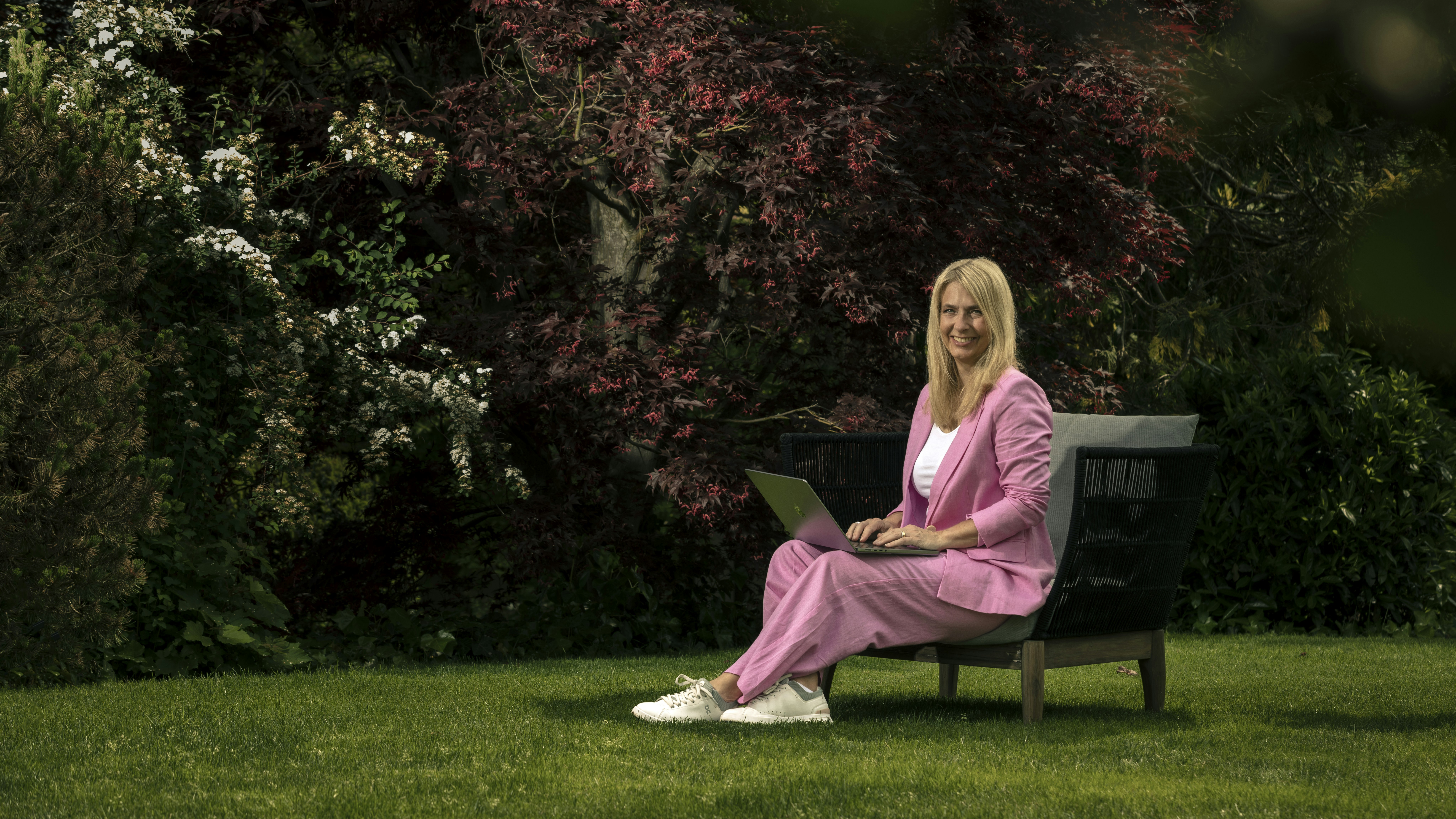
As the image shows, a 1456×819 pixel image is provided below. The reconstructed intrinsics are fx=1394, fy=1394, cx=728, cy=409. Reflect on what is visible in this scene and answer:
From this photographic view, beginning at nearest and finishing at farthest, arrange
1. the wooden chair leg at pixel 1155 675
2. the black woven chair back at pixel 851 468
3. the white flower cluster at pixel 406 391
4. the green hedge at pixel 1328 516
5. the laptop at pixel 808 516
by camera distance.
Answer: the laptop at pixel 808 516 < the wooden chair leg at pixel 1155 675 < the black woven chair back at pixel 851 468 < the white flower cluster at pixel 406 391 < the green hedge at pixel 1328 516

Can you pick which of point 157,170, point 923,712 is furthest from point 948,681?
point 157,170

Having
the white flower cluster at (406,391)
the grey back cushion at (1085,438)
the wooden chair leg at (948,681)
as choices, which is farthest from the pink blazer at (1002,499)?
the white flower cluster at (406,391)

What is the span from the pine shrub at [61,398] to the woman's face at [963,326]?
3.16 meters

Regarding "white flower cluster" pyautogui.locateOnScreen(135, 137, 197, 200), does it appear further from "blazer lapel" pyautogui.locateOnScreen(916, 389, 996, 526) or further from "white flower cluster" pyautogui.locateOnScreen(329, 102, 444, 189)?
"blazer lapel" pyautogui.locateOnScreen(916, 389, 996, 526)

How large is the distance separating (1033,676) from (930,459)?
2.64ft

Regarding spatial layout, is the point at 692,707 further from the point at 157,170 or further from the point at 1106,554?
the point at 157,170

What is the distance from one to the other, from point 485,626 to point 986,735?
4010 mm

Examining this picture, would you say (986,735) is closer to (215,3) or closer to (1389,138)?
(1389,138)

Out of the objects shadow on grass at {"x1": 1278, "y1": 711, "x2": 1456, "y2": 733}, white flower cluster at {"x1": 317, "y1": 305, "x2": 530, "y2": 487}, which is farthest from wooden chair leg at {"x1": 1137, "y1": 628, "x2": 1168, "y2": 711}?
white flower cluster at {"x1": 317, "y1": 305, "x2": 530, "y2": 487}

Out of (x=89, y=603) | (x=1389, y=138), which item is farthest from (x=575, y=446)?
(x=1389, y=138)

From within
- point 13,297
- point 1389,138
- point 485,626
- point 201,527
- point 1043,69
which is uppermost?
point 1043,69

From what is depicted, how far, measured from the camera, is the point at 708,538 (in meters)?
7.94

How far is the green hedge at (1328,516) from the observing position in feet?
26.8

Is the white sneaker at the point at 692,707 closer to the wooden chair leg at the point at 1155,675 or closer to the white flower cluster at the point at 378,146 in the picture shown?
the wooden chair leg at the point at 1155,675
